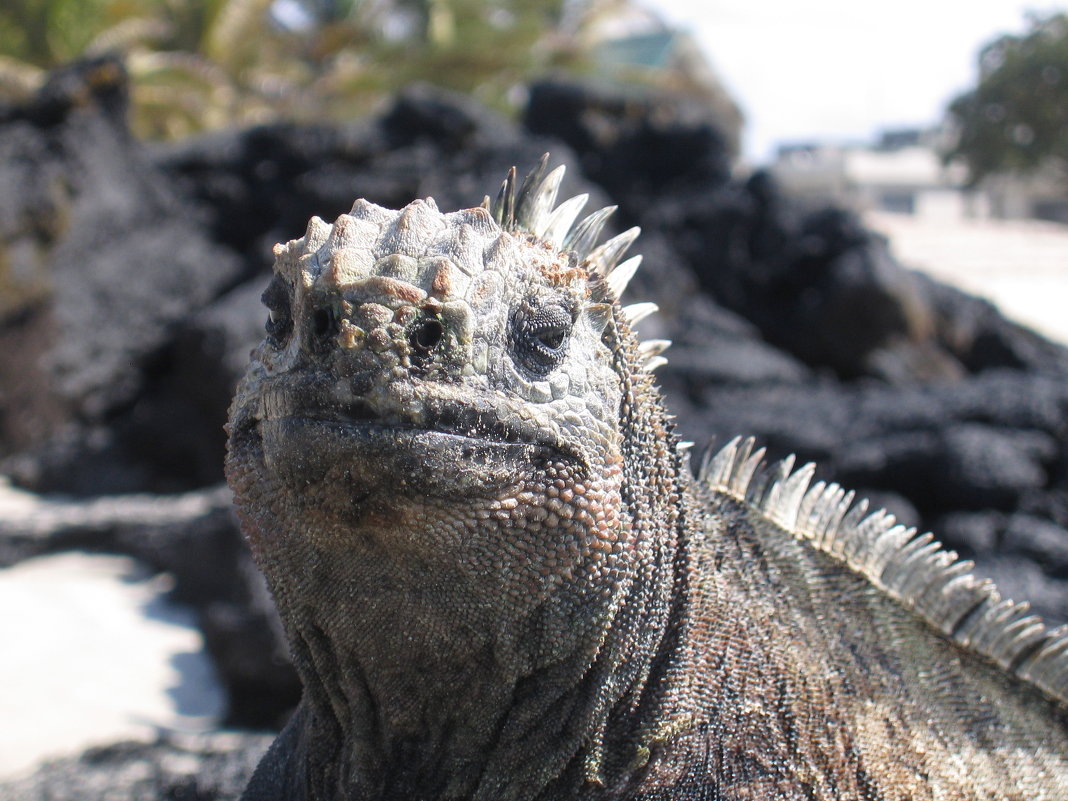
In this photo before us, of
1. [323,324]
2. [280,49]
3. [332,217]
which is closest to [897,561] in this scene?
[323,324]

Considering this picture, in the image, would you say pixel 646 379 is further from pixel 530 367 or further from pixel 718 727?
pixel 718 727

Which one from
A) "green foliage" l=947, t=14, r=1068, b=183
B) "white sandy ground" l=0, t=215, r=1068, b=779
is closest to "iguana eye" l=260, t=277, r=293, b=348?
"white sandy ground" l=0, t=215, r=1068, b=779

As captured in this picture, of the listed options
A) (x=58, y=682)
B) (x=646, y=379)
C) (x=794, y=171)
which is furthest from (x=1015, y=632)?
(x=794, y=171)

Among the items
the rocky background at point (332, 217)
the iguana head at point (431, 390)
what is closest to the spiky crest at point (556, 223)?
the iguana head at point (431, 390)

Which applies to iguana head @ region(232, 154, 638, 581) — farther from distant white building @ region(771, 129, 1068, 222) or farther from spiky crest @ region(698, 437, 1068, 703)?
distant white building @ region(771, 129, 1068, 222)

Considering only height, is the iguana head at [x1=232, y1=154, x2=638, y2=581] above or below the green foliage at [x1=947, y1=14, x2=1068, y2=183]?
below

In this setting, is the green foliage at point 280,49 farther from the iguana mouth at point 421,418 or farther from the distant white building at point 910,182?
the iguana mouth at point 421,418
